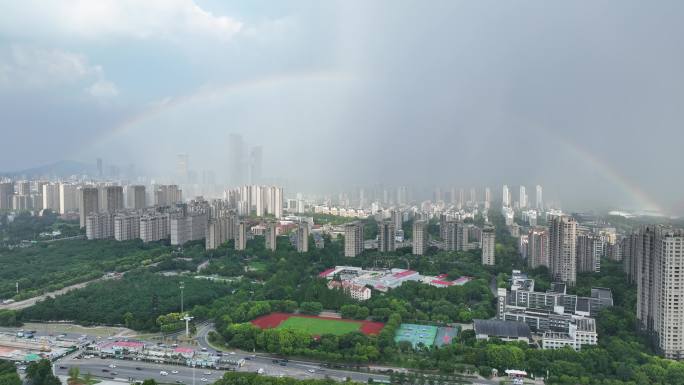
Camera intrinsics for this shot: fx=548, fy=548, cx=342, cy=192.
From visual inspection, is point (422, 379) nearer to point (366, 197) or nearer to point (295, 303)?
point (295, 303)

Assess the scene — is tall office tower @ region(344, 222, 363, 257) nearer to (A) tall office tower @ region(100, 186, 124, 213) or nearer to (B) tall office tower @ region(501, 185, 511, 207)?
(A) tall office tower @ region(100, 186, 124, 213)

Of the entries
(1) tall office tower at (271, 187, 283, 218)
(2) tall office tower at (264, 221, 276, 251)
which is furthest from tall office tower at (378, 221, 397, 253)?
(1) tall office tower at (271, 187, 283, 218)

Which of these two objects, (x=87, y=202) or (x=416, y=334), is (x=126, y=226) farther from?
(x=416, y=334)

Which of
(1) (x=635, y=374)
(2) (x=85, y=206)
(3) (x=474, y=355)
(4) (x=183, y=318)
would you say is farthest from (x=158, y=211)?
(1) (x=635, y=374)

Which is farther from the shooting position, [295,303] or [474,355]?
[295,303]

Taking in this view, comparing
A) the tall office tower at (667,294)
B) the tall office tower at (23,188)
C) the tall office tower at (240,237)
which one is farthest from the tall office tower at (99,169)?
the tall office tower at (667,294)

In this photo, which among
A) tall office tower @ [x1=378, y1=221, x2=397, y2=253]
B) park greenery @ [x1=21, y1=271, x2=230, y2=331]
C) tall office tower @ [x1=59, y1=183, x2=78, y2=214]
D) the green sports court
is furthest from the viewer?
tall office tower @ [x1=59, y1=183, x2=78, y2=214]
